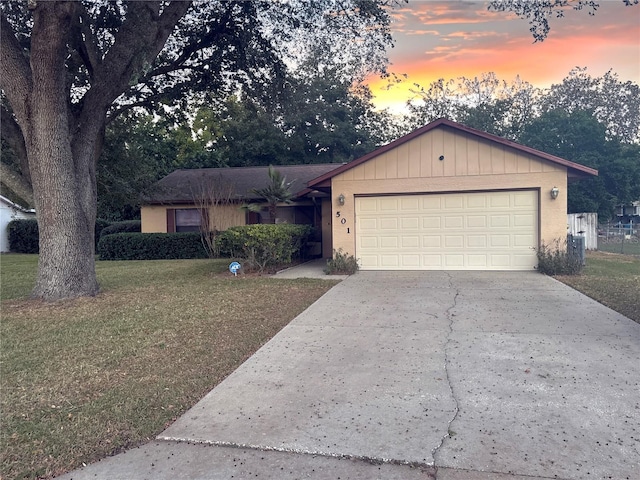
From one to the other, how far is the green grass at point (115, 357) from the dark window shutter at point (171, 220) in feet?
28.0

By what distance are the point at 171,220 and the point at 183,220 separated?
0.49 meters

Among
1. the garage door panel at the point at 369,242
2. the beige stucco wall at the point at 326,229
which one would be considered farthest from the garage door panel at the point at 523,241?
the beige stucco wall at the point at 326,229

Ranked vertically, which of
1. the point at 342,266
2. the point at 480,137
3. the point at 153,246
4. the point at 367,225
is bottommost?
the point at 342,266

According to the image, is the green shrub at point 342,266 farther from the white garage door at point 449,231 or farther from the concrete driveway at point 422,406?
the concrete driveway at point 422,406

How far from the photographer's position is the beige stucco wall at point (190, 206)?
18.1 metres

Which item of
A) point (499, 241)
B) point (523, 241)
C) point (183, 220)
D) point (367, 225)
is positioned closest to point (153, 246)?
point (183, 220)

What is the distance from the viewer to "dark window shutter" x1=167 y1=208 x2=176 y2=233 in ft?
62.1

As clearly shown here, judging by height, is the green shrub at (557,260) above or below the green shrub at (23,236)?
below

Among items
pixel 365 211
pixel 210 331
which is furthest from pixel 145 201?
pixel 210 331

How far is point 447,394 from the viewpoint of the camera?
13.5 ft

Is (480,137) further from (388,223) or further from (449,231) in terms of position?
(388,223)

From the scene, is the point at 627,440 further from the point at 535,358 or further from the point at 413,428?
the point at 535,358

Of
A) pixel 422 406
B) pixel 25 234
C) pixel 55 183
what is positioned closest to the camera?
pixel 422 406

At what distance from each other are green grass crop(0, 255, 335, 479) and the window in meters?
8.52
